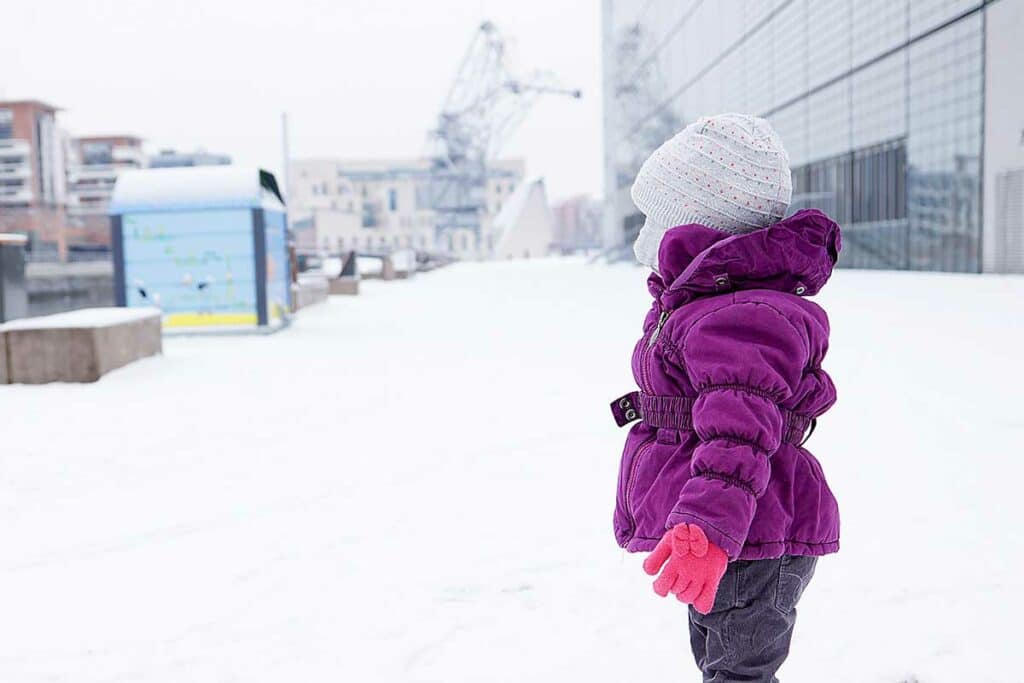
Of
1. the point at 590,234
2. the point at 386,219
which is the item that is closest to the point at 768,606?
the point at 386,219

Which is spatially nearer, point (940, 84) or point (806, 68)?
point (940, 84)

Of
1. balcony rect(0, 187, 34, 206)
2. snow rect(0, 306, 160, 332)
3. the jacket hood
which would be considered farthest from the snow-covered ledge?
balcony rect(0, 187, 34, 206)

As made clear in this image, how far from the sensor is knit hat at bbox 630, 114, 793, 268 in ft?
5.92

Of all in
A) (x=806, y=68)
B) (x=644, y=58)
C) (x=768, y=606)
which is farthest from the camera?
(x=644, y=58)

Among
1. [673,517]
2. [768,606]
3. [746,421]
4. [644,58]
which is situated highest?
[644,58]

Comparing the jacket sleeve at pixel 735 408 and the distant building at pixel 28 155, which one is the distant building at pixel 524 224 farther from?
the jacket sleeve at pixel 735 408

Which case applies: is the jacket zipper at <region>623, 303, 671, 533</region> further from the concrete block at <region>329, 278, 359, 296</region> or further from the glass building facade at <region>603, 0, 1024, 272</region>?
the concrete block at <region>329, 278, 359, 296</region>

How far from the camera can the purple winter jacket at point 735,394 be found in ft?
5.21

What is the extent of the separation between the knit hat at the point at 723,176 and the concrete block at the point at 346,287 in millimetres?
23152

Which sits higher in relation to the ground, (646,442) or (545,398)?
(646,442)

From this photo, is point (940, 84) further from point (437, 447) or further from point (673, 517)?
point (673, 517)

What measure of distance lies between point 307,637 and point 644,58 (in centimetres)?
4737

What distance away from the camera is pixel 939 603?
3111mm

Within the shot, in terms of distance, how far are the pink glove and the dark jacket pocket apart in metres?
0.30
